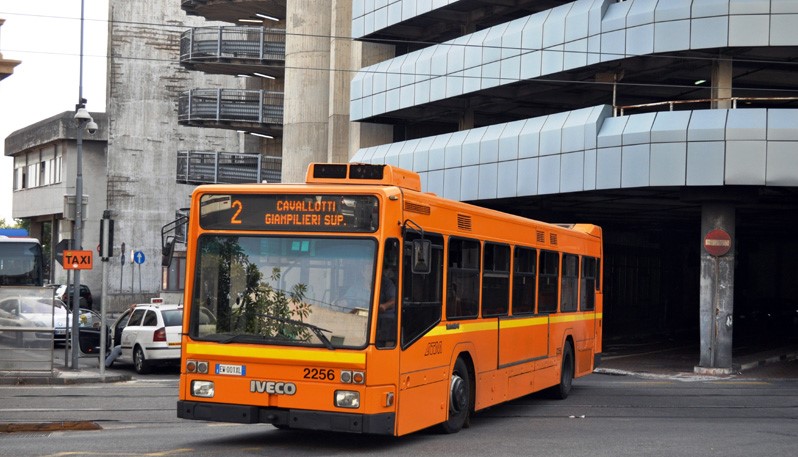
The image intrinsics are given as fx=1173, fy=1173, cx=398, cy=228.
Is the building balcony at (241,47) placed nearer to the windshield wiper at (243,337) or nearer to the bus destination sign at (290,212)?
the bus destination sign at (290,212)

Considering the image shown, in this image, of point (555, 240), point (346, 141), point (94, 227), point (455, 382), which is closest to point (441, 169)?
point (346, 141)

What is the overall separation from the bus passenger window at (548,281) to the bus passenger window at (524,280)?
39 cm

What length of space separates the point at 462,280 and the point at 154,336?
38.5ft

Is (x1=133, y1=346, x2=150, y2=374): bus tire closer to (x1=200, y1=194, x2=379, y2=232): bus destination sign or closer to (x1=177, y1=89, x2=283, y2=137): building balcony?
(x1=200, y1=194, x2=379, y2=232): bus destination sign

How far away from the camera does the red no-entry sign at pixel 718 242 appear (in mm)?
28234

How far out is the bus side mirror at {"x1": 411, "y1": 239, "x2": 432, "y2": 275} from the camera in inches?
466

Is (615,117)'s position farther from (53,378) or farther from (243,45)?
(243,45)

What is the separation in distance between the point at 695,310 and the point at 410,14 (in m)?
23.4

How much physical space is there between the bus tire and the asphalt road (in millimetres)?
2545

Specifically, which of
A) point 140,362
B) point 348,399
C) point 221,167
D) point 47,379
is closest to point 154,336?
point 140,362

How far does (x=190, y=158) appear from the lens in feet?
165

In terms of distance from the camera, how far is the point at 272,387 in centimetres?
1176

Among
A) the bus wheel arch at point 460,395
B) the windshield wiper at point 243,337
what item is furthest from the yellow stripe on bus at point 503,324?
the windshield wiper at point 243,337

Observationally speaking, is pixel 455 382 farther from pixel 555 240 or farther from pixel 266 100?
pixel 266 100
